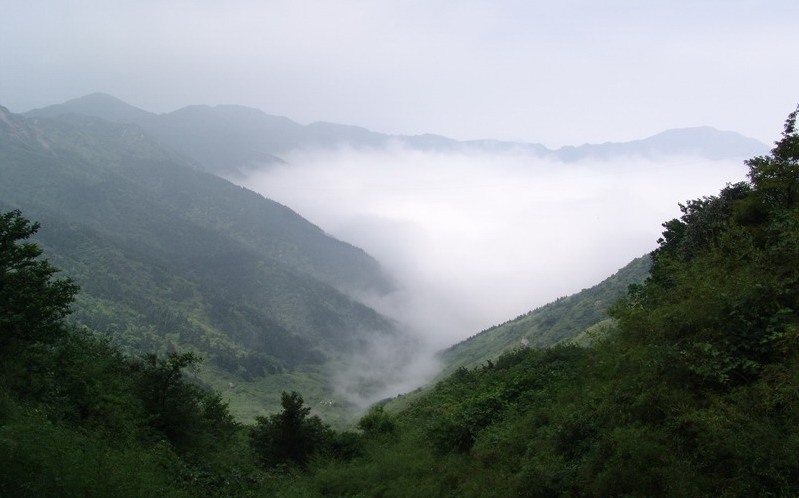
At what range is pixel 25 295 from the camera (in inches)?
658

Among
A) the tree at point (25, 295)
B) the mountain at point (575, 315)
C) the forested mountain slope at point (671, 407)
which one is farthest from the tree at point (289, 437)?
the mountain at point (575, 315)

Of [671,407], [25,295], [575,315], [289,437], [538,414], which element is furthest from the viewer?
[575,315]

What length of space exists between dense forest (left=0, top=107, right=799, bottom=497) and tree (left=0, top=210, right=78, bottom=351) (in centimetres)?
7

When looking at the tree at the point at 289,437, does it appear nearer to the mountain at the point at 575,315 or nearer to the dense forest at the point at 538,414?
the dense forest at the point at 538,414

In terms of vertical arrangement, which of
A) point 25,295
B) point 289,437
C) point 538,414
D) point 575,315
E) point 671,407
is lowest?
point 575,315

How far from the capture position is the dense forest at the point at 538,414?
10195 mm

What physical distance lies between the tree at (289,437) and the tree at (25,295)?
11.2 metres

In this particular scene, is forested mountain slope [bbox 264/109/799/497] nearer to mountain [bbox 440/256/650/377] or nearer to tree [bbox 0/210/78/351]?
tree [bbox 0/210/78/351]

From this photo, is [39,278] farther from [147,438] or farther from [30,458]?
[30,458]

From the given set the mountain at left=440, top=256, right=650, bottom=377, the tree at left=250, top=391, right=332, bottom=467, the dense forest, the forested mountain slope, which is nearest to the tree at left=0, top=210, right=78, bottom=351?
the dense forest

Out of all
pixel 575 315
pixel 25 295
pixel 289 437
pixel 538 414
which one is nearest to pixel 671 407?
pixel 538 414

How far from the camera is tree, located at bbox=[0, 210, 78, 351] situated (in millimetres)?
16125

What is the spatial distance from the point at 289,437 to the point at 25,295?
13.8 meters

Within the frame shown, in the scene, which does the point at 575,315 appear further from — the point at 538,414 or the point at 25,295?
the point at 25,295
